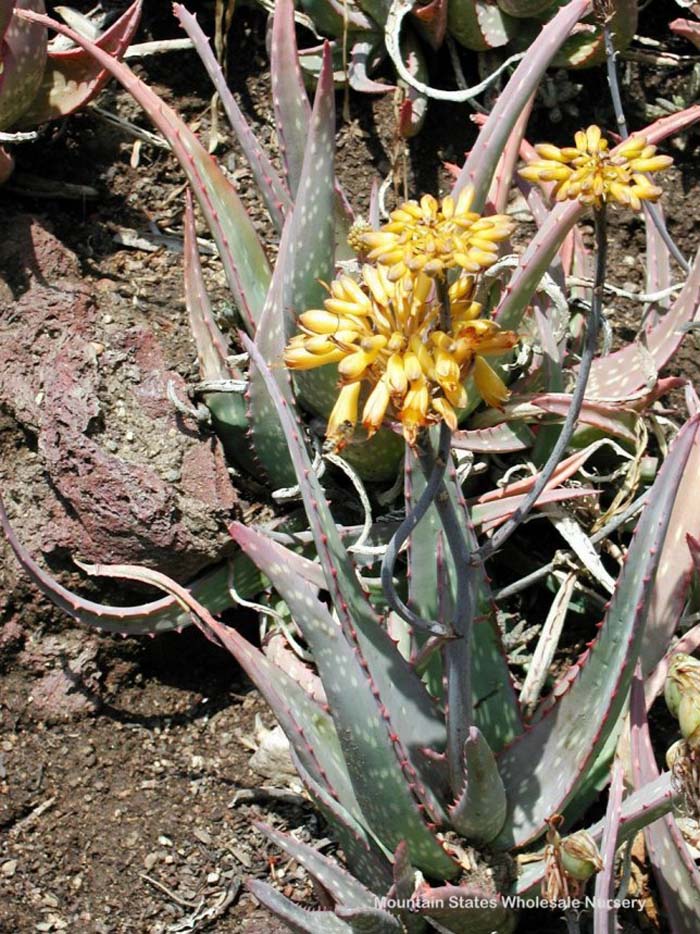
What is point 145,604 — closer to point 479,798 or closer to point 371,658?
point 371,658

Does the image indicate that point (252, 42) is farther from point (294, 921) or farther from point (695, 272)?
point (294, 921)

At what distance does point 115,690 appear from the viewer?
189 centimetres

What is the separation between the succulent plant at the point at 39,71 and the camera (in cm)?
203

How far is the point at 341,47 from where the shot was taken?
249cm

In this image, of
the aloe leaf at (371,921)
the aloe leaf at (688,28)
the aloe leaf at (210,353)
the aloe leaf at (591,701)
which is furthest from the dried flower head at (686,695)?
the aloe leaf at (688,28)

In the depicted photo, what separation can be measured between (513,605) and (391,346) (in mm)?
957

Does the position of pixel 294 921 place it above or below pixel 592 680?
below

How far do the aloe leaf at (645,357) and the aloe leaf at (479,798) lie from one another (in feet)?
2.60

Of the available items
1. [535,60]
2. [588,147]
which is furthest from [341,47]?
[588,147]

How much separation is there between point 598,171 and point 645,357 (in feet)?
2.94

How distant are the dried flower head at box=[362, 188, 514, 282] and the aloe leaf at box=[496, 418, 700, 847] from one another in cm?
42

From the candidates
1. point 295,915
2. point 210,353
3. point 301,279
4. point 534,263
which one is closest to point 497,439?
point 534,263

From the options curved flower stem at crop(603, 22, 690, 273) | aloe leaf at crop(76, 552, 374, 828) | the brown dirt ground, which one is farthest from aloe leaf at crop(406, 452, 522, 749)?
curved flower stem at crop(603, 22, 690, 273)

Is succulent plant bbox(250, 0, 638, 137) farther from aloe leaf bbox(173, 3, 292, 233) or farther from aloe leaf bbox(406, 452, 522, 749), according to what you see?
aloe leaf bbox(406, 452, 522, 749)
